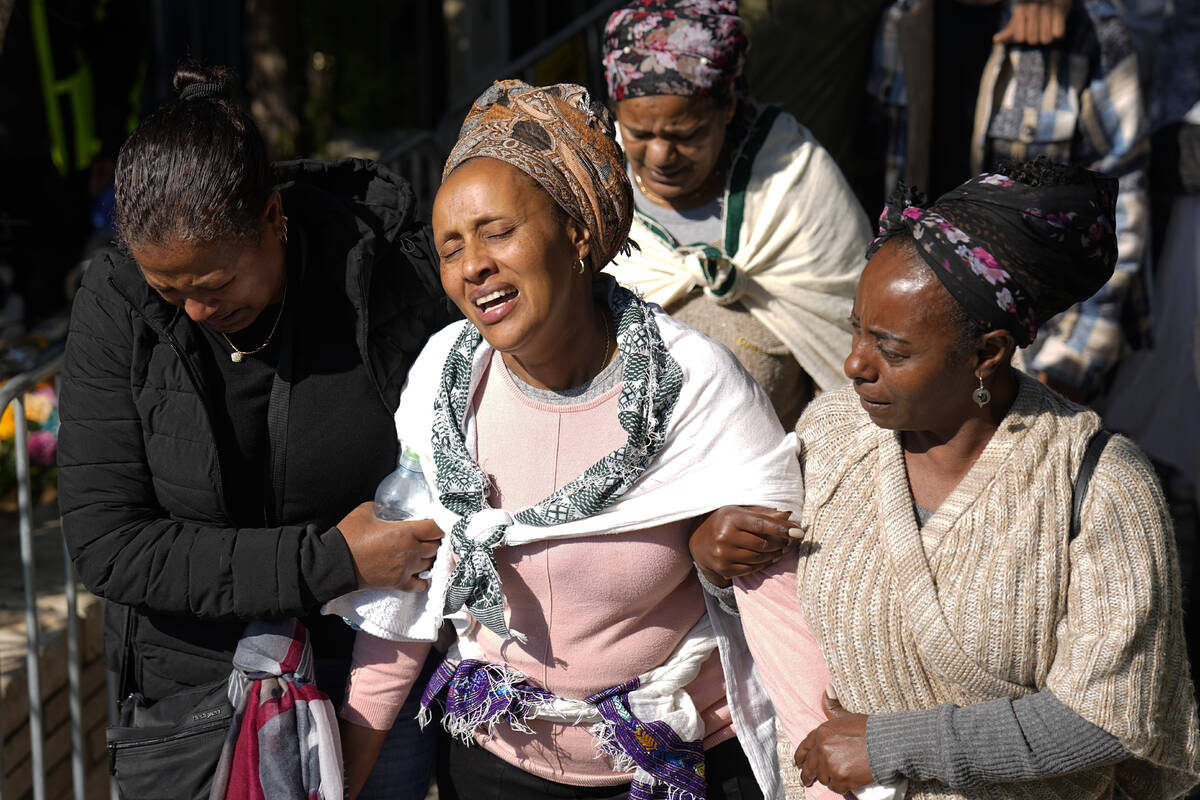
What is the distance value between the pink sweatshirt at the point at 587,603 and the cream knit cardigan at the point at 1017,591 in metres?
0.09

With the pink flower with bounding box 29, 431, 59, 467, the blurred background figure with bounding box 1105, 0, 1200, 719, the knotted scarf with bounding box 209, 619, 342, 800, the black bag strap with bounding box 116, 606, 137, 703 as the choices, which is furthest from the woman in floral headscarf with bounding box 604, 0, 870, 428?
the pink flower with bounding box 29, 431, 59, 467

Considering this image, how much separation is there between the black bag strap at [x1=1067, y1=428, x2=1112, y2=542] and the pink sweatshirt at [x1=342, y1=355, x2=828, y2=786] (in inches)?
19.0

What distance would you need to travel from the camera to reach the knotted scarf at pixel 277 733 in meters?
2.33

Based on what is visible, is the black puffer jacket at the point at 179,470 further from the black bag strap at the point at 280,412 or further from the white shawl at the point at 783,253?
the white shawl at the point at 783,253

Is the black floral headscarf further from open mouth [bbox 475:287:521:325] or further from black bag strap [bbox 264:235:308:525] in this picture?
black bag strap [bbox 264:235:308:525]

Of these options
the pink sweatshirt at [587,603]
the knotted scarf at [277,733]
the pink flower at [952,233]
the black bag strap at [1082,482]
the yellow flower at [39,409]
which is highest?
the pink flower at [952,233]

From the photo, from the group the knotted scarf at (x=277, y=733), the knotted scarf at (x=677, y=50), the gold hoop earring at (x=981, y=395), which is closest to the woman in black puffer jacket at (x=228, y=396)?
the knotted scarf at (x=277, y=733)

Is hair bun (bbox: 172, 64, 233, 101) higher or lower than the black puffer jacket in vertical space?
higher

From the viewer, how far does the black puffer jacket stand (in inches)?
89.7

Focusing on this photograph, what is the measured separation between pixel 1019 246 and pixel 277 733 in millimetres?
1598

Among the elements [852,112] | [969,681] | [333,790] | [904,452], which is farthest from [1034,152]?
[333,790]

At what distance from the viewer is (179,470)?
2.33 meters

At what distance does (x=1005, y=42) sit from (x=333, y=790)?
123 inches

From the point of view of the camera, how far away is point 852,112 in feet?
15.3
